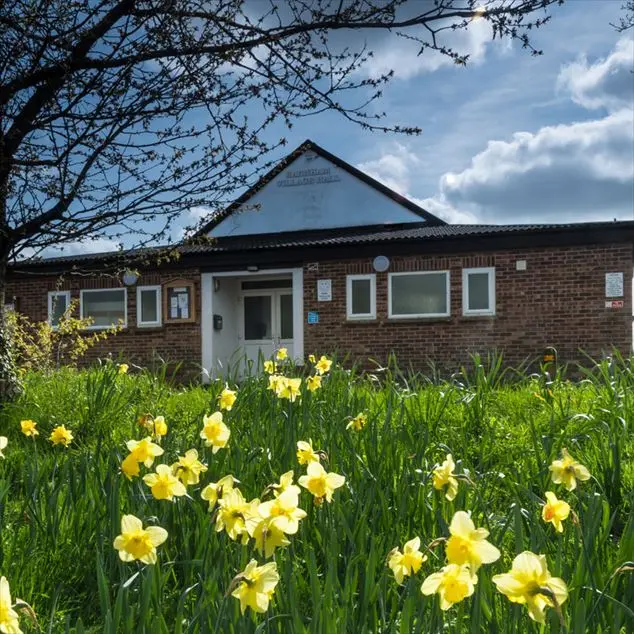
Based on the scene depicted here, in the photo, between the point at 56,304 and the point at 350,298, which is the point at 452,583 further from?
the point at 56,304

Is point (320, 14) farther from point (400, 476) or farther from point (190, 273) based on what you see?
point (190, 273)

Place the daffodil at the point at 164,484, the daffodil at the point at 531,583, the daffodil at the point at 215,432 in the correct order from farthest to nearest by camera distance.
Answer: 1. the daffodil at the point at 215,432
2. the daffodil at the point at 164,484
3. the daffodil at the point at 531,583

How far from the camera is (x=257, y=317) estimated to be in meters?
18.3

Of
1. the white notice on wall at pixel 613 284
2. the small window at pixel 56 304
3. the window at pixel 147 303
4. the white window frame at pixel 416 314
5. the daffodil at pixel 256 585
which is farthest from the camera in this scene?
the small window at pixel 56 304

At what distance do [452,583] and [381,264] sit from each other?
48.8 ft

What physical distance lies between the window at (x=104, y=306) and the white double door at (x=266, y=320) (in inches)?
122

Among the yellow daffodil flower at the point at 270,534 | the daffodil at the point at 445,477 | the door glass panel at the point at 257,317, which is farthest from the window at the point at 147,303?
the yellow daffodil flower at the point at 270,534

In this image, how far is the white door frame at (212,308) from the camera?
54.1 feet

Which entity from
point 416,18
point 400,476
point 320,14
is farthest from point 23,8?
point 400,476

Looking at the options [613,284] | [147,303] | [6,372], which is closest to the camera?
[6,372]

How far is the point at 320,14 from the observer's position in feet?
19.1

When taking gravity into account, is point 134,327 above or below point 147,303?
below

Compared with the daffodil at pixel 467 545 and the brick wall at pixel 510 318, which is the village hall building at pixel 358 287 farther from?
the daffodil at pixel 467 545

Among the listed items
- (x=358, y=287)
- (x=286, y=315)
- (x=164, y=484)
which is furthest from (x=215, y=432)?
(x=286, y=315)
